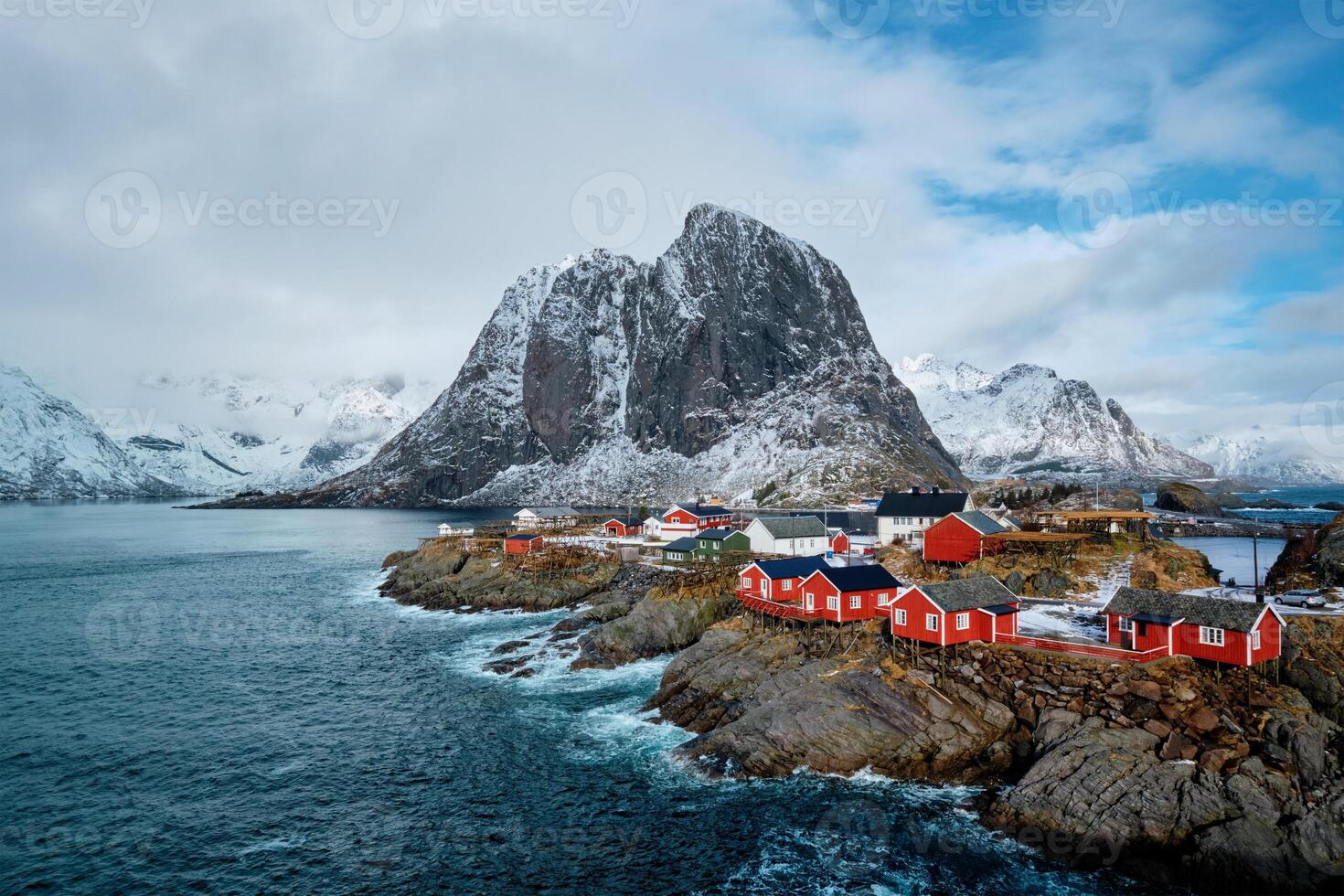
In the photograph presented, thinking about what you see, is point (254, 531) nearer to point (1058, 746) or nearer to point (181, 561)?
point (181, 561)

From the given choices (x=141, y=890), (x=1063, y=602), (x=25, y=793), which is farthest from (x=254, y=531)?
(x=1063, y=602)

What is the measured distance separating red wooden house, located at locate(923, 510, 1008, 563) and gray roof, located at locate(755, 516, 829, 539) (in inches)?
677

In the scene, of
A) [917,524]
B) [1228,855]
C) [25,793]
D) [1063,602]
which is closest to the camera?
[1228,855]

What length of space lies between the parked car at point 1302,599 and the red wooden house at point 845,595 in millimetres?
24403

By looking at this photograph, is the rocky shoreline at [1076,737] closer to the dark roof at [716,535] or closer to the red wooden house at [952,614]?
the red wooden house at [952,614]

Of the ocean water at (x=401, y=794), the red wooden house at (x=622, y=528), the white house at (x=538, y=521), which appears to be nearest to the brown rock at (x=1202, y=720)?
the ocean water at (x=401, y=794)

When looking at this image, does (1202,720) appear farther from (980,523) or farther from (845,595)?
(980,523)

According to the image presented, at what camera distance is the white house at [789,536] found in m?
80.5

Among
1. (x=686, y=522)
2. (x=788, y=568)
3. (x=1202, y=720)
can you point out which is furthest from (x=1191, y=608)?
(x=686, y=522)

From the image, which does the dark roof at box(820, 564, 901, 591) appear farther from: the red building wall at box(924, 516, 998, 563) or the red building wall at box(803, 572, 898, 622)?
the red building wall at box(924, 516, 998, 563)

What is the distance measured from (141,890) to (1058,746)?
38.7 meters

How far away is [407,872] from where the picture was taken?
27.0 meters

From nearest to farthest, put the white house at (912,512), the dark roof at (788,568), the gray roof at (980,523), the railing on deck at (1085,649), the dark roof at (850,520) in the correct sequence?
the railing on deck at (1085,649) → the dark roof at (788,568) → the gray roof at (980,523) → the white house at (912,512) → the dark roof at (850,520)

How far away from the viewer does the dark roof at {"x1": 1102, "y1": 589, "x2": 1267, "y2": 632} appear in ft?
113
